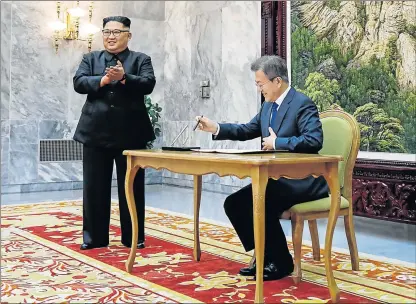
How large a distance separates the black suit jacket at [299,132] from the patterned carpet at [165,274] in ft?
1.94

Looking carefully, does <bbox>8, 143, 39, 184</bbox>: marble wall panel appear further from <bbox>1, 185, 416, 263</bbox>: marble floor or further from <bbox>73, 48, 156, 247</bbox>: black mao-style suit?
<bbox>73, 48, 156, 247</bbox>: black mao-style suit

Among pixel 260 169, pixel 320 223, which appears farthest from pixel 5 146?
pixel 260 169

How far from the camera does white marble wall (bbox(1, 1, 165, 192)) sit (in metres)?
8.85

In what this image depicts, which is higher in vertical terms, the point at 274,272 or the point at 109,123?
the point at 109,123

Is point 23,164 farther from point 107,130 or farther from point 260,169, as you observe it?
point 260,169

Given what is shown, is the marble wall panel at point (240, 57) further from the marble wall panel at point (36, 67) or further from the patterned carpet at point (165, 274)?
the patterned carpet at point (165, 274)

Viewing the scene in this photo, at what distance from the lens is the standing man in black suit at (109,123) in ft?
15.2

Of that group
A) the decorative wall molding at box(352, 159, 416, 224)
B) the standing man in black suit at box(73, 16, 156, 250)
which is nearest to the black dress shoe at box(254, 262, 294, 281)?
the standing man in black suit at box(73, 16, 156, 250)

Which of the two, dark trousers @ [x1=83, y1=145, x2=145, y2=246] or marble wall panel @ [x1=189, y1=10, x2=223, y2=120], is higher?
marble wall panel @ [x1=189, y1=10, x2=223, y2=120]

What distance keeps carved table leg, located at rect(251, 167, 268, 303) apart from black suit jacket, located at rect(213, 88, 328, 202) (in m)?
0.61

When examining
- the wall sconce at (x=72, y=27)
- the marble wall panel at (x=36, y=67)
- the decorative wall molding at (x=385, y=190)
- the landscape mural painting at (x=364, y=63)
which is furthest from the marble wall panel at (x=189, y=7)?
the decorative wall molding at (x=385, y=190)

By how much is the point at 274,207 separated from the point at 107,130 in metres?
1.72

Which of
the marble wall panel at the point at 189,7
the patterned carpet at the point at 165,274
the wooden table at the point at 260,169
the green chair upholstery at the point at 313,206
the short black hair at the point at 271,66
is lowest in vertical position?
the patterned carpet at the point at 165,274

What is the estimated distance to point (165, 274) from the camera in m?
3.80
